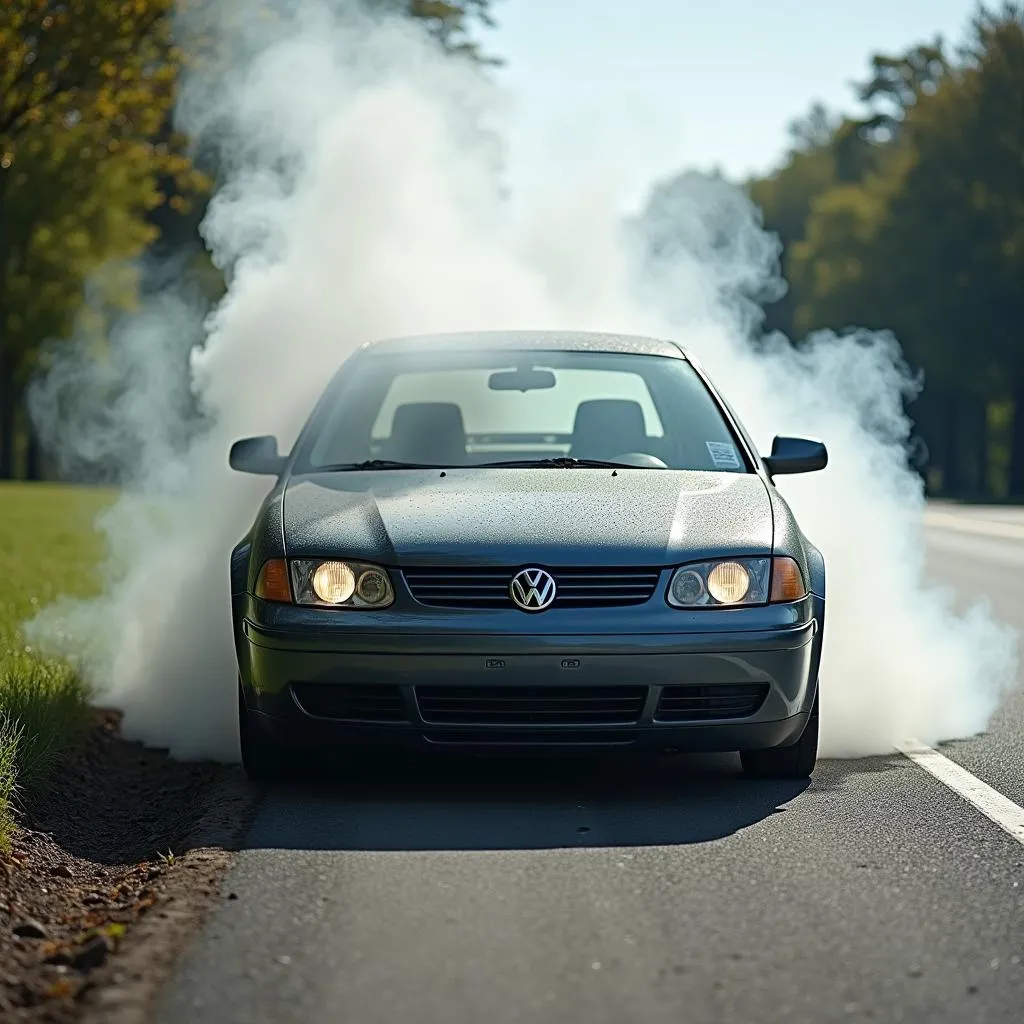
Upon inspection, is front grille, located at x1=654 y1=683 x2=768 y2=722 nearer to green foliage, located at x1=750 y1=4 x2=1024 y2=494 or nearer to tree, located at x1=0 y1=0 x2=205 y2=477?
tree, located at x1=0 y1=0 x2=205 y2=477

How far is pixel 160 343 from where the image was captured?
178 feet

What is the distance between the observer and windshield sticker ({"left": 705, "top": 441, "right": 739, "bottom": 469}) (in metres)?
7.78

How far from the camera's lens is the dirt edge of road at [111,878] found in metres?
4.51

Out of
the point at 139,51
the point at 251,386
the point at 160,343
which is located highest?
the point at 139,51

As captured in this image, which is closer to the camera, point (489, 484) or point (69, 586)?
point (489, 484)

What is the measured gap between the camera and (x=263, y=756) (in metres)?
7.04

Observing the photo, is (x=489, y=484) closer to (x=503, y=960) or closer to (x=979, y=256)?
(x=503, y=960)

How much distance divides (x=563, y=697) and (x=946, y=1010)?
2435 mm

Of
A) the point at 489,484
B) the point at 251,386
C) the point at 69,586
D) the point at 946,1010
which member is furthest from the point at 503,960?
the point at 69,586

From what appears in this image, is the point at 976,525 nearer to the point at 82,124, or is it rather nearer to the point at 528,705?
the point at 82,124

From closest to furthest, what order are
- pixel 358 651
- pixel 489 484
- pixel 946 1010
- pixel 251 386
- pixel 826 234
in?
pixel 946 1010, pixel 358 651, pixel 489 484, pixel 251 386, pixel 826 234

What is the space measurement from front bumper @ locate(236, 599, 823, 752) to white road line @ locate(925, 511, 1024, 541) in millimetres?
19895

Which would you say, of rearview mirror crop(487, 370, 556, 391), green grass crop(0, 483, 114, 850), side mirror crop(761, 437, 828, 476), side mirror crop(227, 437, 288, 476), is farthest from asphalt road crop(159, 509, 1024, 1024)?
rearview mirror crop(487, 370, 556, 391)

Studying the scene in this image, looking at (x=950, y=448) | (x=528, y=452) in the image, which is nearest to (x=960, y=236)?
(x=950, y=448)
